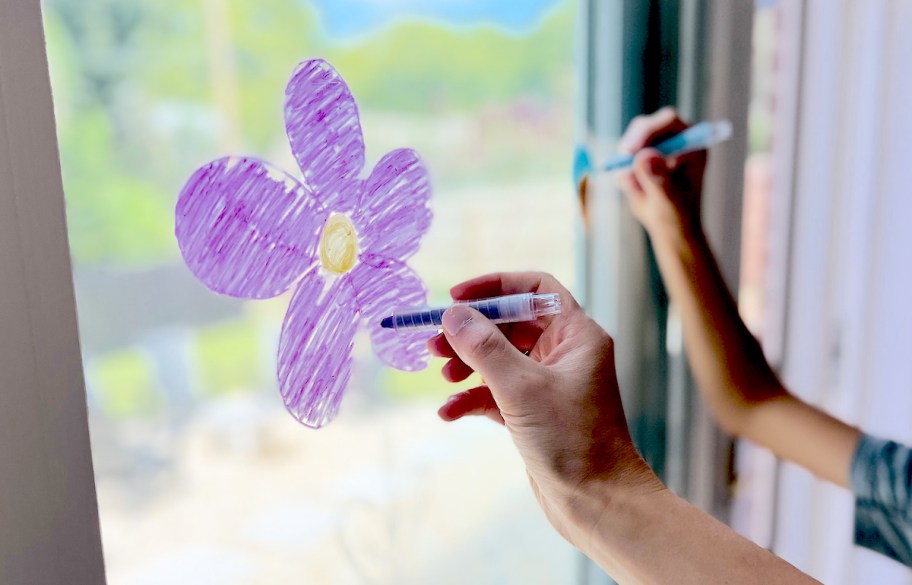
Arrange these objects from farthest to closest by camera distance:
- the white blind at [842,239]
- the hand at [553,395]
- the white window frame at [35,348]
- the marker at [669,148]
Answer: the white blind at [842,239] → the marker at [669,148] → the hand at [553,395] → the white window frame at [35,348]

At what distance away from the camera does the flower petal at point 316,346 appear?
1.53 ft

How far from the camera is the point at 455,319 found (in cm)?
47

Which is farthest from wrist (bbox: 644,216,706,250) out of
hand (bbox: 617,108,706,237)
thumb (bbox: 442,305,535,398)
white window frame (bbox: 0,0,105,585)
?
white window frame (bbox: 0,0,105,585)

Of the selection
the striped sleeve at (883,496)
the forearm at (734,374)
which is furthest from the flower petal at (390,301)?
the striped sleeve at (883,496)

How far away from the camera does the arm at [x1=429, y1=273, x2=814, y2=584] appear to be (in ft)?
1.53

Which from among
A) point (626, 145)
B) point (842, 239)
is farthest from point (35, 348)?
point (842, 239)

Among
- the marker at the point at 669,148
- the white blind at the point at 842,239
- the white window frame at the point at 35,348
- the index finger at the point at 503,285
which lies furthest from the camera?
the white blind at the point at 842,239

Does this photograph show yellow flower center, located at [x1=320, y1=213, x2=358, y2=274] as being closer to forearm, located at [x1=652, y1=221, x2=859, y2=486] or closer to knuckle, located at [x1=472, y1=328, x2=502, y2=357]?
knuckle, located at [x1=472, y1=328, x2=502, y2=357]

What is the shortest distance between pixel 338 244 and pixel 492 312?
125 mm

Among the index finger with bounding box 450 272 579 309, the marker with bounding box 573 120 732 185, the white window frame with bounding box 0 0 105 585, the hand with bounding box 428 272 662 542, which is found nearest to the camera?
the white window frame with bounding box 0 0 105 585

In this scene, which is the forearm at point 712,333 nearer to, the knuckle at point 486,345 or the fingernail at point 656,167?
the fingernail at point 656,167

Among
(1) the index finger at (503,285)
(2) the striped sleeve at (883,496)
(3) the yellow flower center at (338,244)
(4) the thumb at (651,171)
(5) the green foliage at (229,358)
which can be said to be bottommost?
(2) the striped sleeve at (883,496)

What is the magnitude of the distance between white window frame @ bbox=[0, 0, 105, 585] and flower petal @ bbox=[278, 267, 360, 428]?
0.13 metres

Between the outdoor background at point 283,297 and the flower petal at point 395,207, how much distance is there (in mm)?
18
